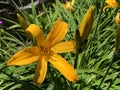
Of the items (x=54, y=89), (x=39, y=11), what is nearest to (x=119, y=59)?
(x=54, y=89)

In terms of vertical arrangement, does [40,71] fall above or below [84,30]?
below

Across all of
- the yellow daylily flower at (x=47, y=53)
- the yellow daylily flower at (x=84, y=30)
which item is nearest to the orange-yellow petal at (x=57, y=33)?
the yellow daylily flower at (x=47, y=53)

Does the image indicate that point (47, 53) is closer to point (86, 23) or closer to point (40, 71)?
point (40, 71)

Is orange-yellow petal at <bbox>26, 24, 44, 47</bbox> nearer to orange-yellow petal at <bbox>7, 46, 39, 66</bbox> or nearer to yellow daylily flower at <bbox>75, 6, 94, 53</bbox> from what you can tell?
orange-yellow petal at <bbox>7, 46, 39, 66</bbox>

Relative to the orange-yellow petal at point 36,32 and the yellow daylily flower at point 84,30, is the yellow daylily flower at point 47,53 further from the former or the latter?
the yellow daylily flower at point 84,30

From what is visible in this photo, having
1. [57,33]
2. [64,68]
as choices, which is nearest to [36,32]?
[57,33]

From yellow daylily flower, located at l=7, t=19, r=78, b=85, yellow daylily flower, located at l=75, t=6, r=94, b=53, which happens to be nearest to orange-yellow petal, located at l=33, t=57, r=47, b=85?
yellow daylily flower, located at l=7, t=19, r=78, b=85

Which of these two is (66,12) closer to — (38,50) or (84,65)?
(84,65)

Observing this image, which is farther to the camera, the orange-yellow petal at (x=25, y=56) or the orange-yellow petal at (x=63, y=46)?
the orange-yellow petal at (x=63, y=46)
